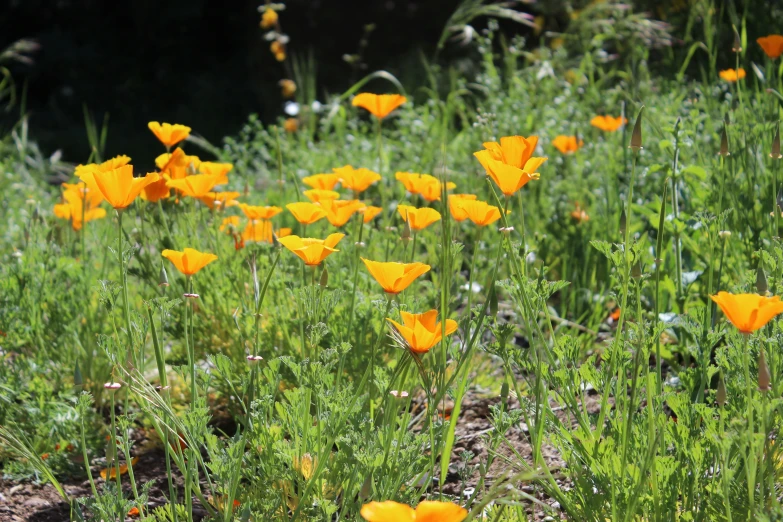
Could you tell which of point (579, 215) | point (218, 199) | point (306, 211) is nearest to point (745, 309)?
point (306, 211)

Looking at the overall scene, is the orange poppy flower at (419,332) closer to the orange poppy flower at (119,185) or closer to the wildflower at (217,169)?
the orange poppy flower at (119,185)

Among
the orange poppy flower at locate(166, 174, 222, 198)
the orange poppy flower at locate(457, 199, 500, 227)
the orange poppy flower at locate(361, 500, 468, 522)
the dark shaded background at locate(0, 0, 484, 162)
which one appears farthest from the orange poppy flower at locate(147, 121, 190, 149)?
the dark shaded background at locate(0, 0, 484, 162)

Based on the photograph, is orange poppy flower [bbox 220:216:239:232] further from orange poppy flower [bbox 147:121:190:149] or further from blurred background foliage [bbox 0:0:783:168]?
blurred background foliage [bbox 0:0:783:168]

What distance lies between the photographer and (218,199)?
7.64ft

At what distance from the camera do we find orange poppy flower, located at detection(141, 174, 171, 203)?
1.94m

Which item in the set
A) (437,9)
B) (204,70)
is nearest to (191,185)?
(437,9)

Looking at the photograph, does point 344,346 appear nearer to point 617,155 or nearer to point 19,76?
point 617,155

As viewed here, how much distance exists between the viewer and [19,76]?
348 inches

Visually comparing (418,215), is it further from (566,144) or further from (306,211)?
(566,144)

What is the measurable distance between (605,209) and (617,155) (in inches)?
16.9

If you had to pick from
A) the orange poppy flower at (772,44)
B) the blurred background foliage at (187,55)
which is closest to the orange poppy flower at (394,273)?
the orange poppy flower at (772,44)

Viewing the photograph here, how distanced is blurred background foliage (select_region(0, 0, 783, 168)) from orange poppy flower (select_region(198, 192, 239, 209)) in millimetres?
3671

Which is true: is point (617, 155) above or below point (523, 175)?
below

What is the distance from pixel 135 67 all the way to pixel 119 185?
26.6ft
